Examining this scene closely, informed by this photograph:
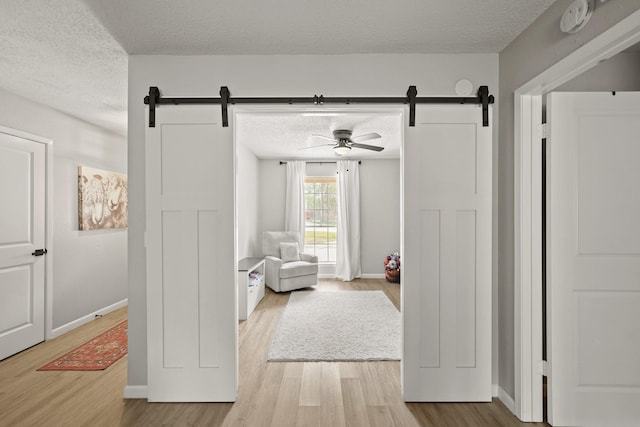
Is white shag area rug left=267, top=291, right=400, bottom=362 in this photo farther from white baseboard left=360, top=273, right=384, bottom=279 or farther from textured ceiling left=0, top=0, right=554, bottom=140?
textured ceiling left=0, top=0, right=554, bottom=140

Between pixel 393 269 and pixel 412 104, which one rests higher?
pixel 412 104

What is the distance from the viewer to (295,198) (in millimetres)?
6738

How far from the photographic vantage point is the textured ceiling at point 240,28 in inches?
74.5

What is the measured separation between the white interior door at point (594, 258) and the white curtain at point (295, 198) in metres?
5.04

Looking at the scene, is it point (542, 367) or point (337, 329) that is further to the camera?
point (337, 329)

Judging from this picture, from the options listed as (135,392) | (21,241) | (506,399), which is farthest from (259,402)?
(21,241)

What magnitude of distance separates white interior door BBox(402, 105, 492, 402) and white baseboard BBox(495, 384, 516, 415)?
0.87 ft

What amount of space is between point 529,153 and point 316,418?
2.18 metres

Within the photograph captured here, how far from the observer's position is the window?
6957 millimetres

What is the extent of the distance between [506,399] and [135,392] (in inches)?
102

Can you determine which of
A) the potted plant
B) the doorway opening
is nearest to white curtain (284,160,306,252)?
the doorway opening

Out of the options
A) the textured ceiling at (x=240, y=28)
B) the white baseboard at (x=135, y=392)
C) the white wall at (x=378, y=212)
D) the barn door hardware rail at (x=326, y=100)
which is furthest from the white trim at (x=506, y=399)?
the white wall at (x=378, y=212)

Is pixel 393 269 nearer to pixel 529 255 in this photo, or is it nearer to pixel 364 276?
pixel 364 276

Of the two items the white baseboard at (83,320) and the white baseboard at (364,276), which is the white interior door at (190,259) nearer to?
the white baseboard at (83,320)
